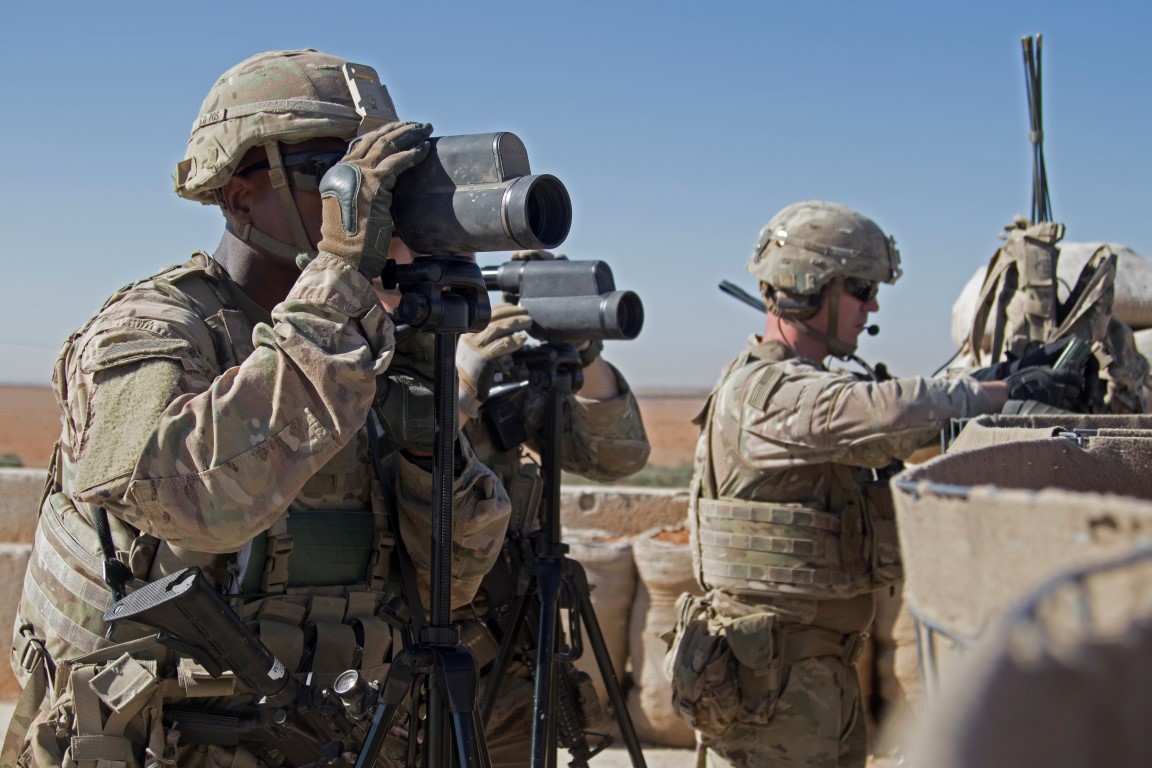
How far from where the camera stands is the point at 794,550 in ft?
11.6

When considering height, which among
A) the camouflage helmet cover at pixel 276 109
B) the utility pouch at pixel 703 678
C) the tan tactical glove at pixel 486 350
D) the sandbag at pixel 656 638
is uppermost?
the camouflage helmet cover at pixel 276 109

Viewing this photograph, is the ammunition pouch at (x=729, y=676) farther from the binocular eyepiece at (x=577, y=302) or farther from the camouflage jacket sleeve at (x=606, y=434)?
the binocular eyepiece at (x=577, y=302)

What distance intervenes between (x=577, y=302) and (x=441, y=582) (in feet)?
4.42

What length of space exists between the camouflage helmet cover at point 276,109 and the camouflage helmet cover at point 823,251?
1.83 metres

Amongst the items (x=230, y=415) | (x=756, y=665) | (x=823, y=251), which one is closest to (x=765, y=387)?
(x=823, y=251)

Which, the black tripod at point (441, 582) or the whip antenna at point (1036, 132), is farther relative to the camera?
the whip antenna at point (1036, 132)

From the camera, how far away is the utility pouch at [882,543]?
138 inches

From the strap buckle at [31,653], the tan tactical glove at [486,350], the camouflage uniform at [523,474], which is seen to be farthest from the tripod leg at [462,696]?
the camouflage uniform at [523,474]

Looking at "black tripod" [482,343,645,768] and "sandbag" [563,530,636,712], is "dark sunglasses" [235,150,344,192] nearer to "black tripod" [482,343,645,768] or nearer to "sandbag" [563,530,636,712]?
"black tripod" [482,343,645,768]

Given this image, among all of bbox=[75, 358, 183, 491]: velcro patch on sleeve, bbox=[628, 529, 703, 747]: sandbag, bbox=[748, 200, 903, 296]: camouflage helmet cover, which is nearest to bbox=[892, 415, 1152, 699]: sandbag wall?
bbox=[75, 358, 183, 491]: velcro patch on sleeve

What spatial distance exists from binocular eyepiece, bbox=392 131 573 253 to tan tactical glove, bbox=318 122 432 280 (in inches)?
1.4

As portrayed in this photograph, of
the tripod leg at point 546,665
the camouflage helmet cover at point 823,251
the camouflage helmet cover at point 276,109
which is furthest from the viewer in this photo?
the camouflage helmet cover at point 823,251

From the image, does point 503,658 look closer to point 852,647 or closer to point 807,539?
point 807,539

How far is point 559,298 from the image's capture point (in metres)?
3.25
